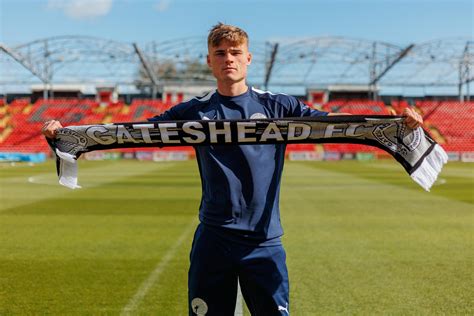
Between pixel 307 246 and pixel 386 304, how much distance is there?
2.79 metres

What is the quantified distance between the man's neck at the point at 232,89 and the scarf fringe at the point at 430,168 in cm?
125

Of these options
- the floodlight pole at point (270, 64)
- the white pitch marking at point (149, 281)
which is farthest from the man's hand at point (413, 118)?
the floodlight pole at point (270, 64)

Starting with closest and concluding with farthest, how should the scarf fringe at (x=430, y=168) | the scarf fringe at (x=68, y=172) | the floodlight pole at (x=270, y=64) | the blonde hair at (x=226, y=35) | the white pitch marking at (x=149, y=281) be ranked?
the blonde hair at (x=226, y=35), the scarf fringe at (x=430, y=168), the scarf fringe at (x=68, y=172), the white pitch marking at (x=149, y=281), the floodlight pole at (x=270, y=64)

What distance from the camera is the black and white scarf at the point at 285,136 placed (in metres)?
2.92

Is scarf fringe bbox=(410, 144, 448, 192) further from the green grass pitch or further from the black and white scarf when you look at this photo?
the green grass pitch

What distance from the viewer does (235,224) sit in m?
2.76

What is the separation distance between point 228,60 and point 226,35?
14cm

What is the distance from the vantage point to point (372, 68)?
51.1 meters

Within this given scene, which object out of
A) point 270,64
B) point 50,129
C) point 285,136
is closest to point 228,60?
point 285,136

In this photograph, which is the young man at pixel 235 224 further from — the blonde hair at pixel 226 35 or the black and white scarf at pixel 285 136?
the black and white scarf at pixel 285 136

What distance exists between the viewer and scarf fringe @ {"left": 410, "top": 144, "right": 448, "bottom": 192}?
311 centimetres

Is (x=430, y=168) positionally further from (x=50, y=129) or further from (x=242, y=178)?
(x=50, y=129)

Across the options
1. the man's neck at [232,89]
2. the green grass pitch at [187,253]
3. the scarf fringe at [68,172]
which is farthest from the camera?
the green grass pitch at [187,253]

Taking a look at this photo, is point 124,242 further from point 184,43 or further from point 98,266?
point 184,43
